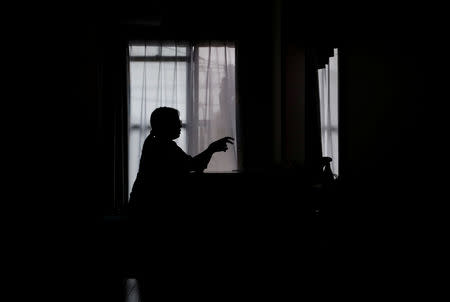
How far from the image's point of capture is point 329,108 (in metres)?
2.20

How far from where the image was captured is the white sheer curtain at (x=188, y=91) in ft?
13.0

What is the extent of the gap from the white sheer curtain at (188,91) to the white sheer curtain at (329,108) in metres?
1.71

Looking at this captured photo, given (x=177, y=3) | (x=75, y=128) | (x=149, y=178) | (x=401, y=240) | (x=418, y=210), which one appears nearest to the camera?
(x=418, y=210)

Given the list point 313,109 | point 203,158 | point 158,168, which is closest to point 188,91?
point 313,109

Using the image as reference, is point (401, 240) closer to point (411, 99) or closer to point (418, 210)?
point (418, 210)

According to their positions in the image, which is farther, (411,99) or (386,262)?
(386,262)

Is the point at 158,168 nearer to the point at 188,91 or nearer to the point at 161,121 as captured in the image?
the point at 161,121

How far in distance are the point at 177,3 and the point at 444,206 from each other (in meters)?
3.40

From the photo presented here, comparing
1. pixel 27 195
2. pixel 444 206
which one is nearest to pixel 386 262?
pixel 444 206

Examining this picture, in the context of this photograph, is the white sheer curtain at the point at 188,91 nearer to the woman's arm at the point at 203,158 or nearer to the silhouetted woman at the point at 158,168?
the woman's arm at the point at 203,158

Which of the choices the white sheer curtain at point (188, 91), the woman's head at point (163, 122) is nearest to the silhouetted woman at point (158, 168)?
the woman's head at point (163, 122)

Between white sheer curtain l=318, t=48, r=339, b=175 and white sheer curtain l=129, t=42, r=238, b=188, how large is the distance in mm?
1710

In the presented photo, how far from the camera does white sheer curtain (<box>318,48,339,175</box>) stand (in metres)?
1.93

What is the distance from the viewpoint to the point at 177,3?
3812mm
